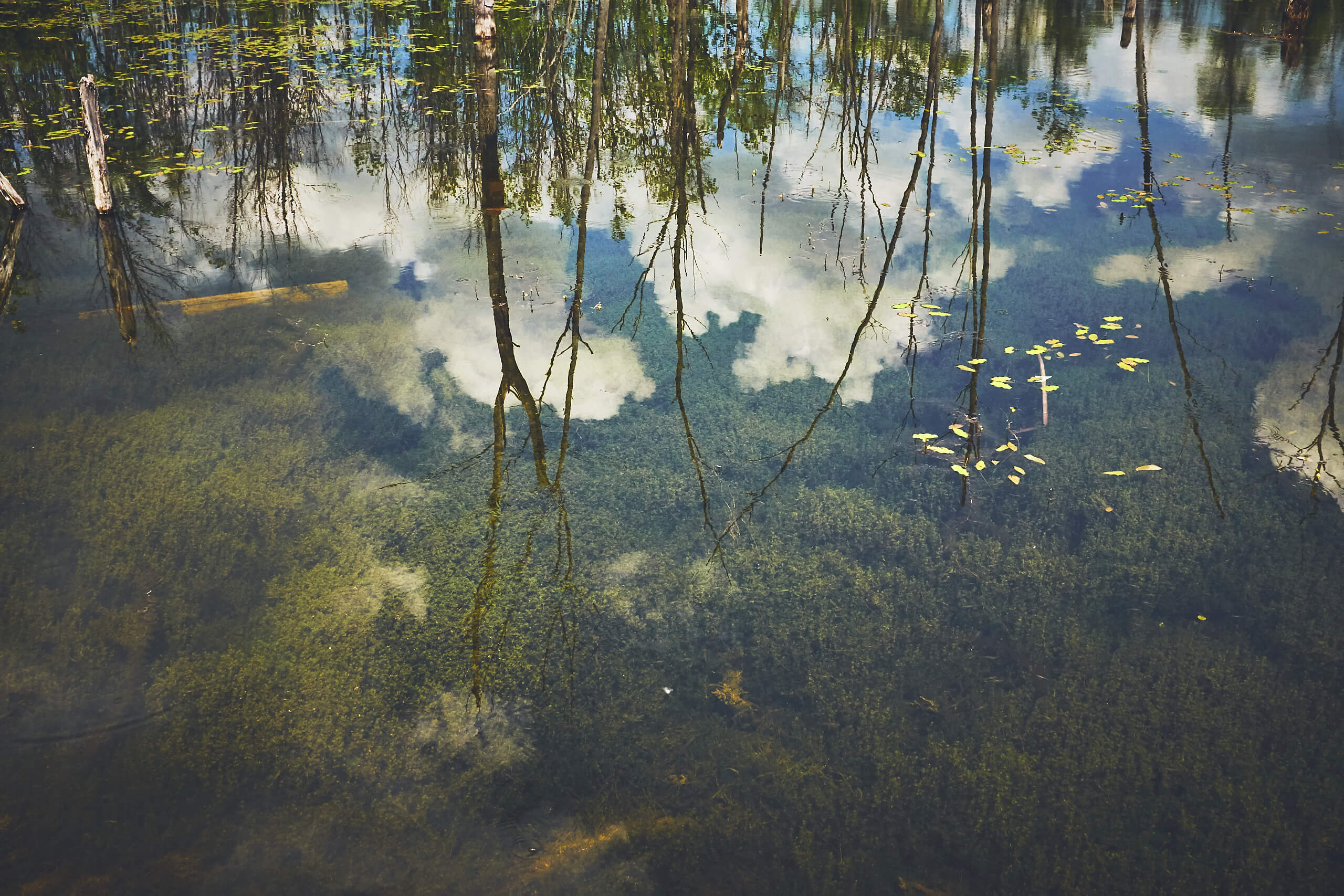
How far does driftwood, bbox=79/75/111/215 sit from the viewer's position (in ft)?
14.1

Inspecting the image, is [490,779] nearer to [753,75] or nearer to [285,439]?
[285,439]

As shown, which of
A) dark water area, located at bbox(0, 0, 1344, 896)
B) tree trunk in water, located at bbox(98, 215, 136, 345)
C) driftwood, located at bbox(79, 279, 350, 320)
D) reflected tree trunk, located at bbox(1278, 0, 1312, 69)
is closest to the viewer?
dark water area, located at bbox(0, 0, 1344, 896)

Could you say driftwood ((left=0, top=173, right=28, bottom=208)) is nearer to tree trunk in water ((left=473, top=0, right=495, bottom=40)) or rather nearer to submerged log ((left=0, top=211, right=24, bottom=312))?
submerged log ((left=0, top=211, right=24, bottom=312))

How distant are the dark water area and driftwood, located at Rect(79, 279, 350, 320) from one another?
0.10 feet

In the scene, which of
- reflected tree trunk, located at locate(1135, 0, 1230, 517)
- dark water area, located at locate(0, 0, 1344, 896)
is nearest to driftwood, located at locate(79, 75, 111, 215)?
dark water area, located at locate(0, 0, 1344, 896)

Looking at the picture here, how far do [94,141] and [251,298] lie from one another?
148cm

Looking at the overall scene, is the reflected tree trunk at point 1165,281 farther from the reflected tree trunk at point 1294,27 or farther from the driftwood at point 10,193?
the driftwood at point 10,193

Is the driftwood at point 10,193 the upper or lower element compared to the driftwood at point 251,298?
upper

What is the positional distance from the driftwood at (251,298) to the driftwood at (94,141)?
115 centimetres

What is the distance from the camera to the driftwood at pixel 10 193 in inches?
172

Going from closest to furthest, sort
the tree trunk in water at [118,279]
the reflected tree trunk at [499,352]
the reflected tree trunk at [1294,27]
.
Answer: the reflected tree trunk at [499,352]
the tree trunk in water at [118,279]
the reflected tree trunk at [1294,27]

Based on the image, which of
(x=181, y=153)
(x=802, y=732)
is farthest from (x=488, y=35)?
(x=802, y=732)

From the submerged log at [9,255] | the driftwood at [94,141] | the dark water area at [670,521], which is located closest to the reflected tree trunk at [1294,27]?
the dark water area at [670,521]

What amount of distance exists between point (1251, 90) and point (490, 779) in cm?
790
